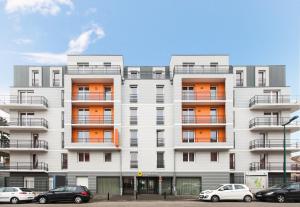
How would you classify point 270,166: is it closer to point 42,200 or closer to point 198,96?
point 198,96

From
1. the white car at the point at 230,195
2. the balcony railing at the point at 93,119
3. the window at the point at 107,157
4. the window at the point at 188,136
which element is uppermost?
the balcony railing at the point at 93,119

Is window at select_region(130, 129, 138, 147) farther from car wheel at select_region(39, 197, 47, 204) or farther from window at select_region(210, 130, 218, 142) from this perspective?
car wheel at select_region(39, 197, 47, 204)

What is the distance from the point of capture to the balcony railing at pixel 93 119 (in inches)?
1457

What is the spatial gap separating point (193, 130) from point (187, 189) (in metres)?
6.40

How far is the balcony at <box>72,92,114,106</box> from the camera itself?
36.7m

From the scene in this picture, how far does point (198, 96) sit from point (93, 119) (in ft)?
39.1

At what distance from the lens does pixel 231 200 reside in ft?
89.2

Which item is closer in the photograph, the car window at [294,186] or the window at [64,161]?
the car window at [294,186]

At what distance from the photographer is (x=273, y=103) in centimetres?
3772

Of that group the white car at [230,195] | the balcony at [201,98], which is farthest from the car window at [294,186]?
the balcony at [201,98]

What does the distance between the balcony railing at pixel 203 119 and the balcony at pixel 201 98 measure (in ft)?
5.07

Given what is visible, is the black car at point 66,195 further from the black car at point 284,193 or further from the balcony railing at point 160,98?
the black car at point 284,193

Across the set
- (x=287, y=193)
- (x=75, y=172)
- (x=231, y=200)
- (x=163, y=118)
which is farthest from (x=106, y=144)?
(x=287, y=193)

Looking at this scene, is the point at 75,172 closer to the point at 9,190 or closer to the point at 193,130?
the point at 9,190
